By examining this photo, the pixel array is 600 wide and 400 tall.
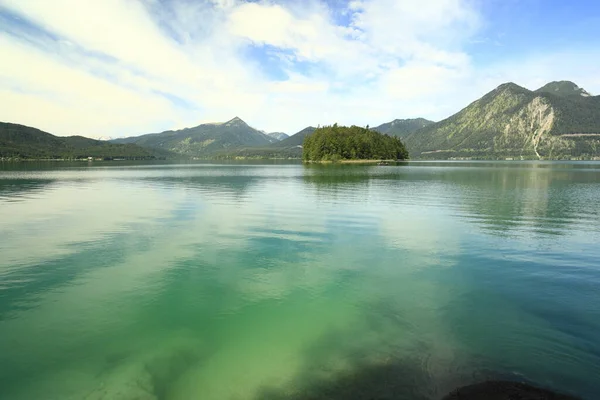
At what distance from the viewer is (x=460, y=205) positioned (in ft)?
156

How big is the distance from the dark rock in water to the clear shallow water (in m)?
0.48

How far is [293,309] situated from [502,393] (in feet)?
29.4

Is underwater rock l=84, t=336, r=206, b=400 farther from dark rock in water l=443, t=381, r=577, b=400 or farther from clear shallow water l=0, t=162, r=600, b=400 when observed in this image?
dark rock in water l=443, t=381, r=577, b=400

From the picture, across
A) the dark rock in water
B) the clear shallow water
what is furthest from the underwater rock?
the dark rock in water

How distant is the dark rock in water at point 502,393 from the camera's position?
10.1m

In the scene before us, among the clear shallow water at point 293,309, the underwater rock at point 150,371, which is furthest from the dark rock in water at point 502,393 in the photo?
the underwater rock at point 150,371

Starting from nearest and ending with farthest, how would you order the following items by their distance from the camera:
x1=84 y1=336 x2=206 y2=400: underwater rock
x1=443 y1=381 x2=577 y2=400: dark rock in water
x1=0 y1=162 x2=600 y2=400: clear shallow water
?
1. x1=443 y1=381 x2=577 y2=400: dark rock in water
2. x1=84 y1=336 x2=206 y2=400: underwater rock
3. x1=0 y1=162 x2=600 y2=400: clear shallow water

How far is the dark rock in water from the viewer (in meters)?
10.1

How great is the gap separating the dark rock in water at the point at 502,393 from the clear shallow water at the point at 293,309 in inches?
18.8

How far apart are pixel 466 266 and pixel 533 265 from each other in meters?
4.26

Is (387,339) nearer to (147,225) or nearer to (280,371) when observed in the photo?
(280,371)

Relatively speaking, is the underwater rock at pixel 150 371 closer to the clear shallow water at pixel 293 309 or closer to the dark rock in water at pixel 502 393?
the clear shallow water at pixel 293 309

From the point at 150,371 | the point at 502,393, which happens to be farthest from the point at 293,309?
the point at 502,393

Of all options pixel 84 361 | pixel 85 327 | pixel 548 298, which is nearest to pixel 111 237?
pixel 85 327
